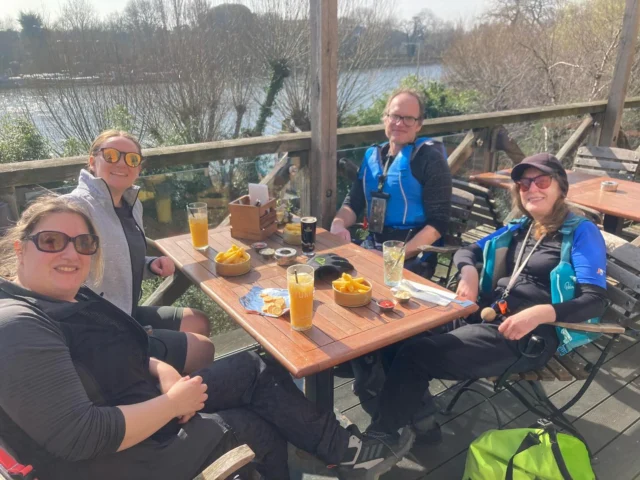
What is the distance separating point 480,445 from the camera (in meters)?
1.76

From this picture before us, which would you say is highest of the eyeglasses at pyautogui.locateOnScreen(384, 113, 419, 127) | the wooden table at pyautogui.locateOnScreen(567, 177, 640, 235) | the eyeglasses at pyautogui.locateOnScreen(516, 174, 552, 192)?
the eyeglasses at pyautogui.locateOnScreen(384, 113, 419, 127)

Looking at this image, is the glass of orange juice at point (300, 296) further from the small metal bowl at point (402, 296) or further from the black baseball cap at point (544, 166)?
the black baseball cap at point (544, 166)

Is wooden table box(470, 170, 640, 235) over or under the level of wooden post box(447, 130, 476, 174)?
under

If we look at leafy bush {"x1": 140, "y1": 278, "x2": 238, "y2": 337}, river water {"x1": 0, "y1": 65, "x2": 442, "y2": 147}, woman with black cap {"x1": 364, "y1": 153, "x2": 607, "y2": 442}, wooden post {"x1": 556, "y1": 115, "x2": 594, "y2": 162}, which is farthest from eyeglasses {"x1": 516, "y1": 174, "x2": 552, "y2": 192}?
river water {"x1": 0, "y1": 65, "x2": 442, "y2": 147}

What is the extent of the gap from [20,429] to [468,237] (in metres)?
3.12

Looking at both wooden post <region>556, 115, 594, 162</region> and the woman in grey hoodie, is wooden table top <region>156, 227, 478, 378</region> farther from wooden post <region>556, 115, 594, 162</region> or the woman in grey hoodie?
wooden post <region>556, 115, 594, 162</region>

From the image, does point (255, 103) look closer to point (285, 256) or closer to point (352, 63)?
point (352, 63)

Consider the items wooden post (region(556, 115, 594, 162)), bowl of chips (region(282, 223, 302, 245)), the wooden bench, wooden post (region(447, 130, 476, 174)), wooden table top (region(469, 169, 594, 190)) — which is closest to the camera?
the wooden bench

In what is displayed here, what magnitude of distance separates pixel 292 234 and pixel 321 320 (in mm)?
764

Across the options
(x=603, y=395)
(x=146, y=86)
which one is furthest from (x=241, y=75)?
(x=603, y=395)

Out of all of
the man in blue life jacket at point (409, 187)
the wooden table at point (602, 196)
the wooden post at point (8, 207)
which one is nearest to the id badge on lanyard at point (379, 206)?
the man in blue life jacket at point (409, 187)

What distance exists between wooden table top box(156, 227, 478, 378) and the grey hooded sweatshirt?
0.24m

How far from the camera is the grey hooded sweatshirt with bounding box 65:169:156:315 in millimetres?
1977

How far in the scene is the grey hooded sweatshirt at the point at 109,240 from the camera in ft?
6.48
